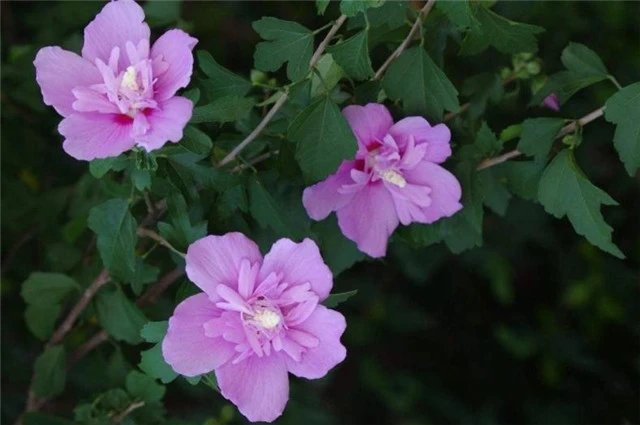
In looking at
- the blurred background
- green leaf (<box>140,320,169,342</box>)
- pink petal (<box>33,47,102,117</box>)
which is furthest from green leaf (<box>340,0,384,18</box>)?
the blurred background

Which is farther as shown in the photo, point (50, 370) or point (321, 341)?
point (50, 370)

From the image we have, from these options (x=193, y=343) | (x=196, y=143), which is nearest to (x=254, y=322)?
(x=193, y=343)

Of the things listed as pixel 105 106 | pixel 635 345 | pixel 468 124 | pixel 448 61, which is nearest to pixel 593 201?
pixel 468 124

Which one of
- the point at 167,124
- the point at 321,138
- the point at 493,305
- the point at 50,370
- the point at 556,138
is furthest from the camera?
the point at 493,305

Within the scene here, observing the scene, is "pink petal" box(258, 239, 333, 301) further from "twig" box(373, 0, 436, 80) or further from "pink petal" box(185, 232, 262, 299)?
"twig" box(373, 0, 436, 80)

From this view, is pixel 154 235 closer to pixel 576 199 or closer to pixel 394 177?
pixel 394 177

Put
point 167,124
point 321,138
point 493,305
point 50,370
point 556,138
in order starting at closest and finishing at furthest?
point 167,124 < point 321,138 < point 556,138 < point 50,370 < point 493,305
